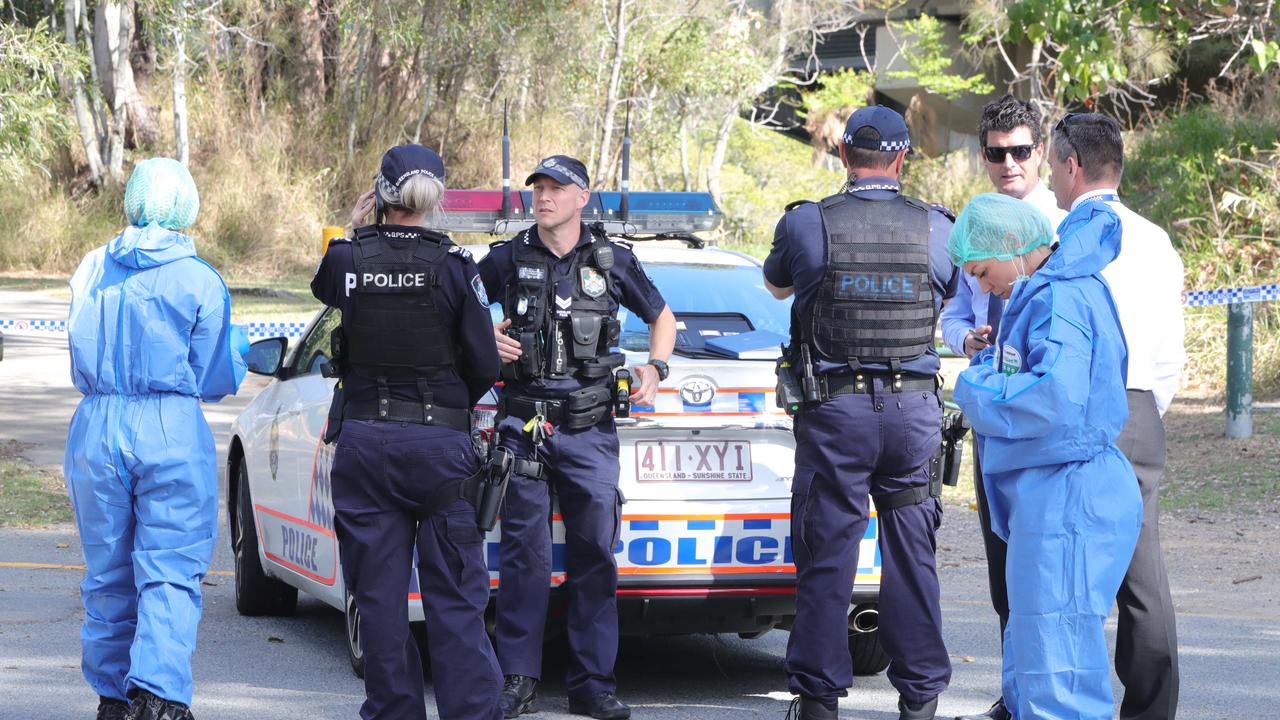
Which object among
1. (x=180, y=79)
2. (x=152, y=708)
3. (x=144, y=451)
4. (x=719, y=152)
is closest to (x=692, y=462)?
(x=144, y=451)

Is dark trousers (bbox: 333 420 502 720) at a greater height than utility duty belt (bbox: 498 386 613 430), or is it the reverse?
utility duty belt (bbox: 498 386 613 430)

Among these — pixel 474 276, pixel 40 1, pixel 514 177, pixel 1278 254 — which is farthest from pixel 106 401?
pixel 40 1

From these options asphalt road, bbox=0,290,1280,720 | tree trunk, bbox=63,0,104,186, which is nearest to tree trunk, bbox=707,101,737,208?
tree trunk, bbox=63,0,104,186

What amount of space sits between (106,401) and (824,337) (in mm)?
2289

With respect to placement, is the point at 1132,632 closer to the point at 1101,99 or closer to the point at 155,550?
the point at 155,550

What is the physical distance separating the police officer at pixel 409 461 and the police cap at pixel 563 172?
86 centimetres

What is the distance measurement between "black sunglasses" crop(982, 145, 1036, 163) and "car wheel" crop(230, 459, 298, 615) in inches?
137

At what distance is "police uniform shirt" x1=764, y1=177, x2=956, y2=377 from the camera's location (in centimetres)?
515

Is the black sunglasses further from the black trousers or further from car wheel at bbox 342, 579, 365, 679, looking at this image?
car wheel at bbox 342, 579, 365, 679

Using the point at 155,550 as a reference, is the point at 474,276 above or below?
above

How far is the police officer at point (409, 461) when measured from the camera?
4.56 meters

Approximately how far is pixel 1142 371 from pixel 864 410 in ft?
3.13

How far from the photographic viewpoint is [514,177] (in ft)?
98.0

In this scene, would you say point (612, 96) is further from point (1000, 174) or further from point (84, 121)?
point (1000, 174)
